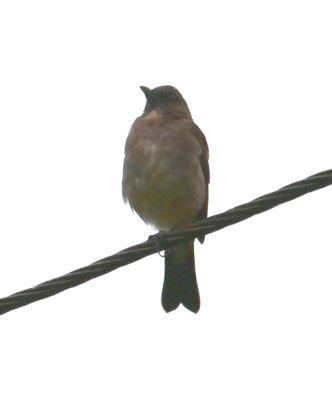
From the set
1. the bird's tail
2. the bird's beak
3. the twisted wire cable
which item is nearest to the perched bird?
the bird's tail

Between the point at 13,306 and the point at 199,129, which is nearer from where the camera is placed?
the point at 13,306

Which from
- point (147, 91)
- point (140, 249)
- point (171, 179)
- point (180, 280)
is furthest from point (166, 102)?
point (140, 249)

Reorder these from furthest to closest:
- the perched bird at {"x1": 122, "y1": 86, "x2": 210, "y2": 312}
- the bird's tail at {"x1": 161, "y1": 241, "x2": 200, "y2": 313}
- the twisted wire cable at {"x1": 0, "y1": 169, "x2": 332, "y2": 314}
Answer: the bird's tail at {"x1": 161, "y1": 241, "x2": 200, "y2": 313} → the perched bird at {"x1": 122, "y1": 86, "x2": 210, "y2": 312} → the twisted wire cable at {"x1": 0, "y1": 169, "x2": 332, "y2": 314}

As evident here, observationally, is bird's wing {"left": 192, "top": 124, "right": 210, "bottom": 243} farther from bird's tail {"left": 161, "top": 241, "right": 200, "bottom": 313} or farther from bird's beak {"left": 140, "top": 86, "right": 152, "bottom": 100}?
bird's beak {"left": 140, "top": 86, "right": 152, "bottom": 100}

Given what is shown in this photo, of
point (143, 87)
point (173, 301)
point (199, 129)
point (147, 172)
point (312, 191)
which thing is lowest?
point (312, 191)

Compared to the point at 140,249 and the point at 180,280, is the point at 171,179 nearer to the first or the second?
the point at 180,280

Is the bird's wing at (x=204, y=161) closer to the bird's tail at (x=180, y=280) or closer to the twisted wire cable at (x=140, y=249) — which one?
the bird's tail at (x=180, y=280)

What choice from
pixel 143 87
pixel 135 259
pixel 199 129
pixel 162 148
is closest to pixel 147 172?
pixel 162 148

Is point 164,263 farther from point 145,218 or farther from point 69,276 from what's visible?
point 69,276
